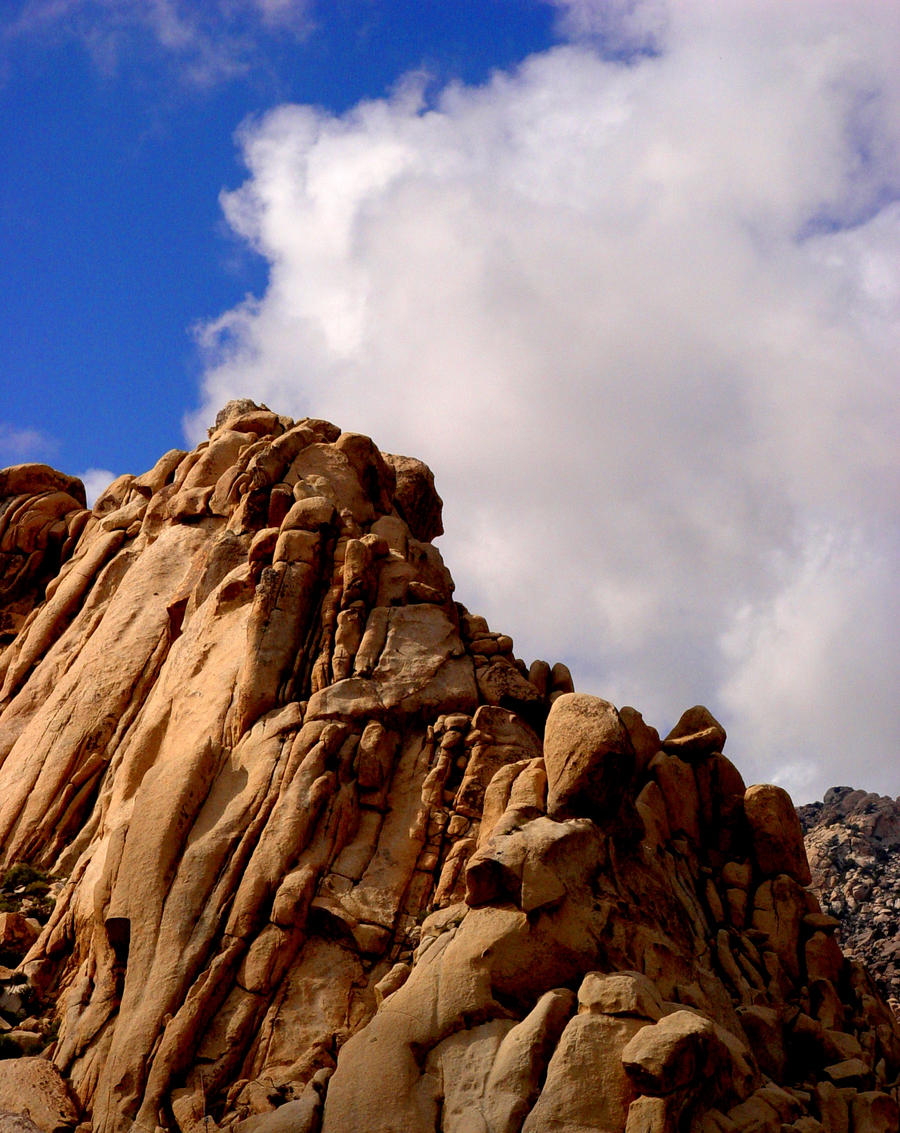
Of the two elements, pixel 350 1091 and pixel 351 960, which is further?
pixel 351 960

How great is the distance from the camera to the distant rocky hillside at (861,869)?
68.8m

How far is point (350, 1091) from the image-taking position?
1091 inches

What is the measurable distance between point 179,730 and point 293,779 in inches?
231

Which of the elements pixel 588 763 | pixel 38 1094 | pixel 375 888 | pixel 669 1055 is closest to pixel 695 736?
pixel 588 763

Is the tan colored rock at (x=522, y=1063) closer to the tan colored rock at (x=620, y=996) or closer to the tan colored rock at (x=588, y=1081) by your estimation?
the tan colored rock at (x=588, y=1081)

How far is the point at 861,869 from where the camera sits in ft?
268

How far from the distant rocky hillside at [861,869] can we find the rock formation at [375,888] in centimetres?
2432

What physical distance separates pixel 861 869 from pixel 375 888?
5565cm

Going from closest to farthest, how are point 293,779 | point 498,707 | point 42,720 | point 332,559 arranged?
point 293,779 → point 498,707 → point 332,559 → point 42,720

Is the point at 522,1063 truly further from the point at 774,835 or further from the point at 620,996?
the point at 774,835

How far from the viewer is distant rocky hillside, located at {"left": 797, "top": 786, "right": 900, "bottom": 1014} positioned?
68750mm

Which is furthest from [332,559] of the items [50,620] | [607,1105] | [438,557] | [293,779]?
[607,1105]

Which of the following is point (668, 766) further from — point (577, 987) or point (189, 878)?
point (189, 878)

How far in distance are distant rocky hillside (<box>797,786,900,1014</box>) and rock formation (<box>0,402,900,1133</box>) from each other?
2432cm
